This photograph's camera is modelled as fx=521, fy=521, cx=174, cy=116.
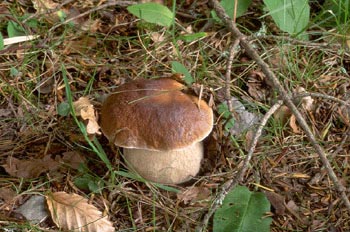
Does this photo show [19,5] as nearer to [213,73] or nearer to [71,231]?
[213,73]

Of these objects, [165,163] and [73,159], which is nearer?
[165,163]

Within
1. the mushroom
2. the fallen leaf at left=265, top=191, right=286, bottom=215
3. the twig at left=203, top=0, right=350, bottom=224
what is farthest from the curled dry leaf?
the fallen leaf at left=265, top=191, right=286, bottom=215

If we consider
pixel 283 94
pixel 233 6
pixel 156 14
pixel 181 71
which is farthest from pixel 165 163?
pixel 233 6

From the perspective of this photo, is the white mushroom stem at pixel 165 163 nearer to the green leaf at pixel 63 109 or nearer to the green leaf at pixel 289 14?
the green leaf at pixel 63 109

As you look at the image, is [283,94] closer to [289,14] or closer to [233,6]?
[289,14]

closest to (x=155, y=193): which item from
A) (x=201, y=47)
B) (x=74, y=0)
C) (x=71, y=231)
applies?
(x=71, y=231)
